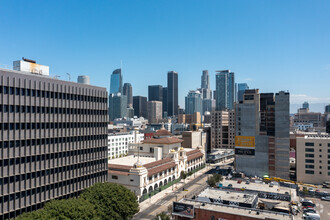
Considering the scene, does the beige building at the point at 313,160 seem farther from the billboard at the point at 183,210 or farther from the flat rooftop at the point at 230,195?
the billboard at the point at 183,210

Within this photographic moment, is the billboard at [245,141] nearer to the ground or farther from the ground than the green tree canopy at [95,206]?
farther from the ground

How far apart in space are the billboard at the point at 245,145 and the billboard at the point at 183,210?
69.3 m

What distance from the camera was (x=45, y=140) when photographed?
61.4m

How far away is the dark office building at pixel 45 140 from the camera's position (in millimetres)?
53594

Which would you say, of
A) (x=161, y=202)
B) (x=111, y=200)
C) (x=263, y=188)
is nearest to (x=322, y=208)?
(x=263, y=188)

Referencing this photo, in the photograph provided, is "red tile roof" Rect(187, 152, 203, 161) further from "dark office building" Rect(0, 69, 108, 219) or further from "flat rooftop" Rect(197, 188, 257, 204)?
"flat rooftop" Rect(197, 188, 257, 204)

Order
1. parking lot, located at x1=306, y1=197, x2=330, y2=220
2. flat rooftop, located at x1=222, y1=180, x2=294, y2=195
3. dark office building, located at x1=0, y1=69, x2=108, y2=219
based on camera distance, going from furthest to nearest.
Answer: parking lot, located at x1=306, y1=197, x2=330, y2=220, flat rooftop, located at x1=222, y1=180, x2=294, y2=195, dark office building, located at x1=0, y1=69, x2=108, y2=219

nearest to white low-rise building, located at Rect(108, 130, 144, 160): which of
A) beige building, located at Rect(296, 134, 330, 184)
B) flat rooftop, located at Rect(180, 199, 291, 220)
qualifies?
beige building, located at Rect(296, 134, 330, 184)

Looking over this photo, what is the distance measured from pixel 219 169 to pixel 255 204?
253 feet

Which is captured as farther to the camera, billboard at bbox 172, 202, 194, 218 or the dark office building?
billboard at bbox 172, 202, 194, 218

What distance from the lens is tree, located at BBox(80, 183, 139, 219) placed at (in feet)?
192

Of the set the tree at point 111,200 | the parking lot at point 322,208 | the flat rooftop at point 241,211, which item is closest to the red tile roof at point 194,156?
the parking lot at point 322,208

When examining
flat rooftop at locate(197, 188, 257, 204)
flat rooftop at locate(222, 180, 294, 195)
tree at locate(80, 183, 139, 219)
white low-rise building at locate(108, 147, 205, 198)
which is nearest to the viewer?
tree at locate(80, 183, 139, 219)

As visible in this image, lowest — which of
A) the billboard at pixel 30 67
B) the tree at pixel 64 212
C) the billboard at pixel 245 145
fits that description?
the tree at pixel 64 212
